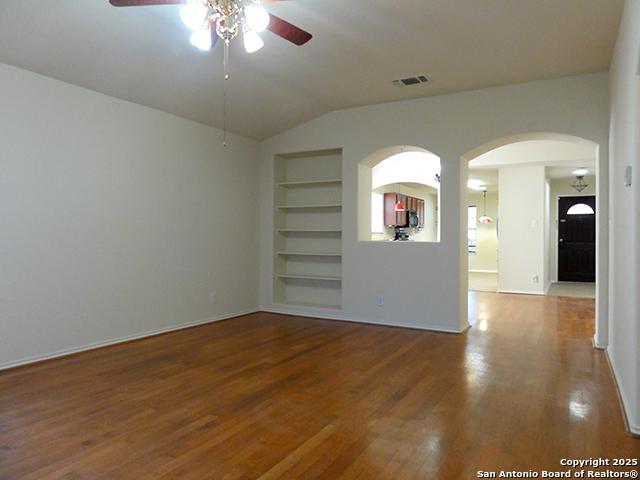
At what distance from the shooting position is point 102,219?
4391 millimetres

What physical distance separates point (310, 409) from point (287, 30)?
2386 millimetres

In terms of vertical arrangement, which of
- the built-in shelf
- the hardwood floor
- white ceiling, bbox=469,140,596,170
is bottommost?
the hardwood floor

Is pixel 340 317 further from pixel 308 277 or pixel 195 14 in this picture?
pixel 195 14

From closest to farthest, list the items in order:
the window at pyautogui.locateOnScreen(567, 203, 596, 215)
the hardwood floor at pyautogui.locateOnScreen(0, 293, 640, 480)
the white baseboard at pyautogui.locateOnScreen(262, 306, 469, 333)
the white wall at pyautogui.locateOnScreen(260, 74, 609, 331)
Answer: the hardwood floor at pyautogui.locateOnScreen(0, 293, 640, 480) < the white wall at pyautogui.locateOnScreen(260, 74, 609, 331) < the white baseboard at pyautogui.locateOnScreen(262, 306, 469, 333) < the window at pyautogui.locateOnScreen(567, 203, 596, 215)

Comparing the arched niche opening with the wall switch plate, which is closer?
the wall switch plate

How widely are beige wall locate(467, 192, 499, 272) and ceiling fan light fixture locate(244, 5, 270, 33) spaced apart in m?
12.7

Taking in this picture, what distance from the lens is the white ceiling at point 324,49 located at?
10.7 ft

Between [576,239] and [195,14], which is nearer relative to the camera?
[195,14]

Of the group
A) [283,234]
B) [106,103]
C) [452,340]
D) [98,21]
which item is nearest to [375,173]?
[283,234]

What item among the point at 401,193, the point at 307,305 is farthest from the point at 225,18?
the point at 401,193

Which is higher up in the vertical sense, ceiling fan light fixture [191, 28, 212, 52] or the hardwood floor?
ceiling fan light fixture [191, 28, 212, 52]

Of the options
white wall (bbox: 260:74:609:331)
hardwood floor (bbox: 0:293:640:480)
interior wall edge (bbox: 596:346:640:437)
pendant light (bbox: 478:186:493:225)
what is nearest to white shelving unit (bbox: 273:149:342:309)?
white wall (bbox: 260:74:609:331)

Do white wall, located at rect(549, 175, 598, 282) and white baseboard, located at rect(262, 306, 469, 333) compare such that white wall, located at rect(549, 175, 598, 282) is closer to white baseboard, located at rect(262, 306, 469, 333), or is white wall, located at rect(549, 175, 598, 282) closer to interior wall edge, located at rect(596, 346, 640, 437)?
white baseboard, located at rect(262, 306, 469, 333)

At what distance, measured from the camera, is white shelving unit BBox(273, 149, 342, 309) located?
21.0 feet
